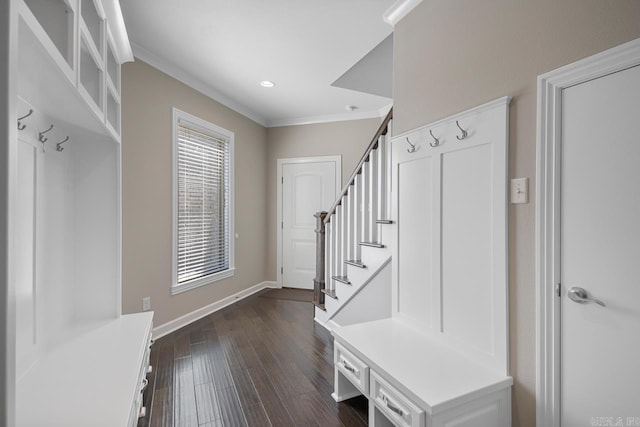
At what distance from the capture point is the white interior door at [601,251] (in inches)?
41.9

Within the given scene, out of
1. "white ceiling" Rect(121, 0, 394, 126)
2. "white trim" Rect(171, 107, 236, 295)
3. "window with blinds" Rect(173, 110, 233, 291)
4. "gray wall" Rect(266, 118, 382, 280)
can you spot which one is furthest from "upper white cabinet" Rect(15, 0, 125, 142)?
"gray wall" Rect(266, 118, 382, 280)

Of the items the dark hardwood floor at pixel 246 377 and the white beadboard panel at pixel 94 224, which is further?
the dark hardwood floor at pixel 246 377

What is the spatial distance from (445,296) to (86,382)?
5.84 ft

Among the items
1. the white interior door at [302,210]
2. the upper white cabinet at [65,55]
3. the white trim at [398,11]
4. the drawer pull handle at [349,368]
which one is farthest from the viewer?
the white interior door at [302,210]

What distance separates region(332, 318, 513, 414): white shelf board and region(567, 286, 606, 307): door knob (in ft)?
1.61

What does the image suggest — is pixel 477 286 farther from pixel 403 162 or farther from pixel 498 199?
pixel 403 162

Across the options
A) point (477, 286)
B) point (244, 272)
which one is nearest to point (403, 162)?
point (477, 286)

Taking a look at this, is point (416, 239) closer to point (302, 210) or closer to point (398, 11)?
point (398, 11)

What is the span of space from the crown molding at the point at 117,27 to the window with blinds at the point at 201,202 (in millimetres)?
1398

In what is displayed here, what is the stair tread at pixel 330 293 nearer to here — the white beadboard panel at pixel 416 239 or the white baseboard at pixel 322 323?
the white baseboard at pixel 322 323

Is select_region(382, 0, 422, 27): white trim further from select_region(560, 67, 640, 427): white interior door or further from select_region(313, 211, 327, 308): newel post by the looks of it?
select_region(313, 211, 327, 308): newel post

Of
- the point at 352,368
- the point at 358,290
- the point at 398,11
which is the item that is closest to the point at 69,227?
the point at 352,368

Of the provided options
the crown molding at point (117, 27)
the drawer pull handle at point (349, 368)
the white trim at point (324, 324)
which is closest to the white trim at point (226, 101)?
the crown molding at point (117, 27)

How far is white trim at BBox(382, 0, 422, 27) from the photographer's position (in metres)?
2.09
